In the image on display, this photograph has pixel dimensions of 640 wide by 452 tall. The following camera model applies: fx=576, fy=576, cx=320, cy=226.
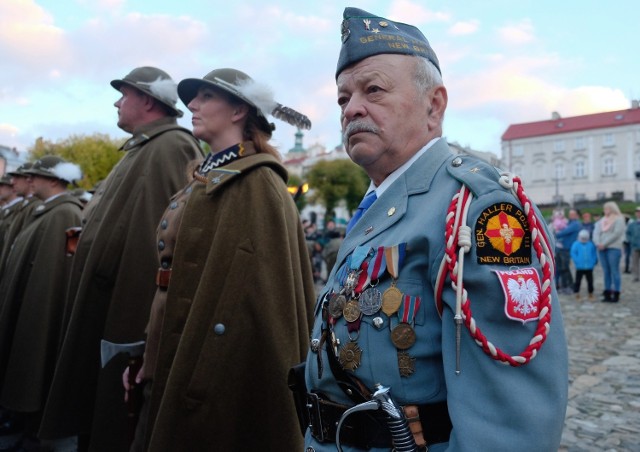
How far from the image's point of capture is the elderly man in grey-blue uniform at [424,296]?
137 centimetres

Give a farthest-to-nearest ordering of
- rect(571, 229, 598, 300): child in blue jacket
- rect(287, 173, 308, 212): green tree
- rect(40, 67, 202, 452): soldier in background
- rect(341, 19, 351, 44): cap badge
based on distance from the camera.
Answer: rect(571, 229, 598, 300): child in blue jacket, rect(287, 173, 308, 212): green tree, rect(40, 67, 202, 452): soldier in background, rect(341, 19, 351, 44): cap badge

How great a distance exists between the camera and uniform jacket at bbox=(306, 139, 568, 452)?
1345mm

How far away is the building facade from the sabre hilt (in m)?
74.2

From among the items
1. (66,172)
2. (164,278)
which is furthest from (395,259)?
(66,172)

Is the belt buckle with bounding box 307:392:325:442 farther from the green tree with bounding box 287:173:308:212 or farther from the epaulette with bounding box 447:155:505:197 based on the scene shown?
the green tree with bounding box 287:173:308:212

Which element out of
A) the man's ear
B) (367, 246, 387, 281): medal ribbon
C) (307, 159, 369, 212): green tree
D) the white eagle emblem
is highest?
(307, 159, 369, 212): green tree

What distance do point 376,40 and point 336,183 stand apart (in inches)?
2351

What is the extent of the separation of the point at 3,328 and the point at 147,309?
110 inches

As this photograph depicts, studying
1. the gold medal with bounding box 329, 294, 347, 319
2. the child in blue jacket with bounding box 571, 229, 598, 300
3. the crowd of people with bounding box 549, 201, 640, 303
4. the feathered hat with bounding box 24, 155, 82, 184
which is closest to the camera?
the gold medal with bounding box 329, 294, 347, 319

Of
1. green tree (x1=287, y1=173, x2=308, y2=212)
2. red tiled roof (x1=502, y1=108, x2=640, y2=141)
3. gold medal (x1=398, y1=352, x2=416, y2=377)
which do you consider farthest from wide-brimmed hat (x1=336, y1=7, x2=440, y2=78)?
red tiled roof (x1=502, y1=108, x2=640, y2=141)

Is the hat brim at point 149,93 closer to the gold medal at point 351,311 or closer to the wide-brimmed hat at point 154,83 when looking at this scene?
the wide-brimmed hat at point 154,83

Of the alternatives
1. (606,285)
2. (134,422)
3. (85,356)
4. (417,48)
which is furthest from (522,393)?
(606,285)

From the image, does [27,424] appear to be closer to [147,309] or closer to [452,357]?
[147,309]

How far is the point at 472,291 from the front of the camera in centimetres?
144
